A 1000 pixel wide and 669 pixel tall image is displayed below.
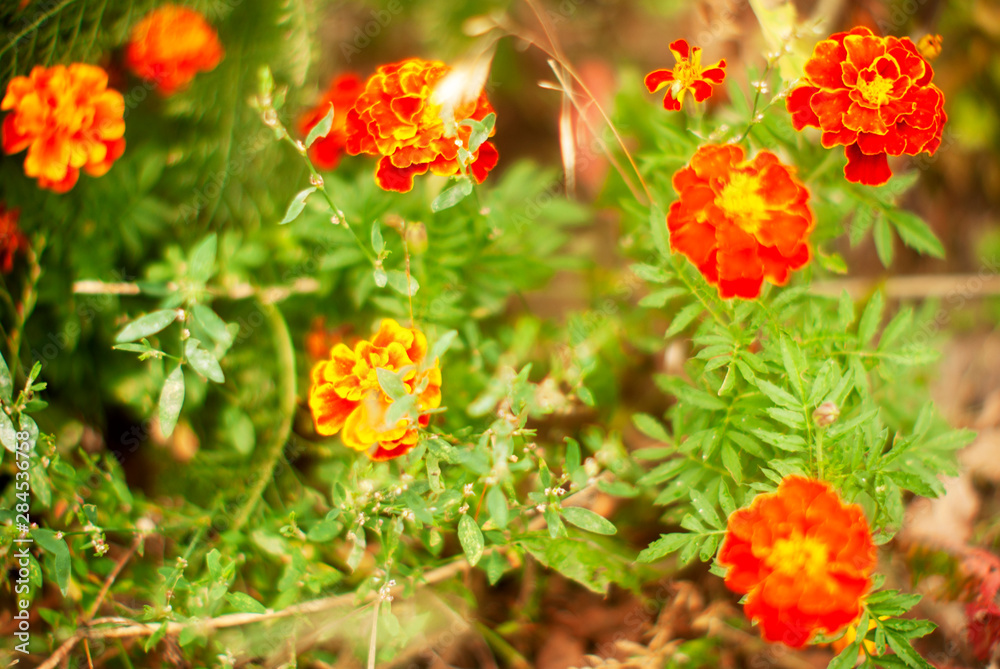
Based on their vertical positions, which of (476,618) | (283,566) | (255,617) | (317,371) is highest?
(317,371)

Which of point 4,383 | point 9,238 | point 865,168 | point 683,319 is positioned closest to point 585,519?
point 683,319

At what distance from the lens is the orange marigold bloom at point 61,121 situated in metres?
1.38

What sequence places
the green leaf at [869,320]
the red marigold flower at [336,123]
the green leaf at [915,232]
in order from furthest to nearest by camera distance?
the red marigold flower at [336,123]
the green leaf at [915,232]
the green leaf at [869,320]

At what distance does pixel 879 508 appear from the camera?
45.4 inches

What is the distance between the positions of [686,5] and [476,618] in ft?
8.36

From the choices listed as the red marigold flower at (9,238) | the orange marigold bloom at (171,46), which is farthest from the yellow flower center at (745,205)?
the red marigold flower at (9,238)

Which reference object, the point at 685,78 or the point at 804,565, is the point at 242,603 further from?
the point at 685,78

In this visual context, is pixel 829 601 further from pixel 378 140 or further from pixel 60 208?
pixel 60 208

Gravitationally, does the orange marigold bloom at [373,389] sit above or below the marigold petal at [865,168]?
below

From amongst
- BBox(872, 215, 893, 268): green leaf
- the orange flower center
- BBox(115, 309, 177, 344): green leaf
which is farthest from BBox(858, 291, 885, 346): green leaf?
BBox(115, 309, 177, 344): green leaf

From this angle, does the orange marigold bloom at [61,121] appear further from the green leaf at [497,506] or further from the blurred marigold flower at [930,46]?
the blurred marigold flower at [930,46]

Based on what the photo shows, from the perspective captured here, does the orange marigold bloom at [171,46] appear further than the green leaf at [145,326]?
Yes

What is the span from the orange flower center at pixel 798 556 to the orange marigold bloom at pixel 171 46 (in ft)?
6.34

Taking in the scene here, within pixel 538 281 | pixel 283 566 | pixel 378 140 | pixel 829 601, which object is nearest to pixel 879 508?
pixel 829 601
